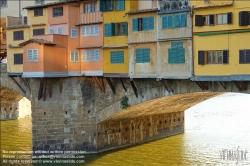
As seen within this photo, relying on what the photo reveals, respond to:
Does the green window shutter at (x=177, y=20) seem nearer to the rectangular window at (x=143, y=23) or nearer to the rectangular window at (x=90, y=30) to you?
the rectangular window at (x=143, y=23)

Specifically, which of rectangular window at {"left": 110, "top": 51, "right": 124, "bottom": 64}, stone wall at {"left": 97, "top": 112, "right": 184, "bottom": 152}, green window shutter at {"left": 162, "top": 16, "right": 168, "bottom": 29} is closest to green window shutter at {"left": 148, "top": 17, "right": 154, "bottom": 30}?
green window shutter at {"left": 162, "top": 16, "right": 168, "bottom": 29}

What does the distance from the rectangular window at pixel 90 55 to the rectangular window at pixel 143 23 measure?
3129 millimetres

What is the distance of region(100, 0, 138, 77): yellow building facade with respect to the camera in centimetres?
2428

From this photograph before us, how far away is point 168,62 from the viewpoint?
22203mm

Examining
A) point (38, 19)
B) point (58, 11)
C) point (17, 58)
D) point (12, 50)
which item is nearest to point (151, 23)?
point (58, 11)

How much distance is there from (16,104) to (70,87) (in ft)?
66.6

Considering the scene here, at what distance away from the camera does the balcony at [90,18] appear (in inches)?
1006

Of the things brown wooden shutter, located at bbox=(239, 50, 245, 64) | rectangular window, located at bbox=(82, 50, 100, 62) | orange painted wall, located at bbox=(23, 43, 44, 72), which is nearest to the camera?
brown wooden shutter, located at bbox=(239, 50, 245, 64)

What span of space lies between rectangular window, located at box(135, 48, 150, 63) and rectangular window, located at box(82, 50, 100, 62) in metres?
3.02

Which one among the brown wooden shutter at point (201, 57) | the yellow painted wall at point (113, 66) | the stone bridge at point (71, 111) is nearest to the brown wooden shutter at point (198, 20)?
the brown wooden shutter at point (201, 57)

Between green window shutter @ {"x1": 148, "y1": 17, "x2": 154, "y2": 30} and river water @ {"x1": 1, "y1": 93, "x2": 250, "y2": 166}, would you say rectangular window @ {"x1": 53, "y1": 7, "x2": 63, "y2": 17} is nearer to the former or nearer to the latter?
green window shutter @ {"x1": 148, "y1": 17, "x2": 154, "y2": 30}

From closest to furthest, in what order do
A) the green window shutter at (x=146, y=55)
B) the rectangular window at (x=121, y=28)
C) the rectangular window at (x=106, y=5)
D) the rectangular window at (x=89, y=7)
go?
the green window shutter at (x=146, y=55)
the rectangular window at (x=121, y=28)
the rectangular window at (x=106, y=5)
the rectangular window at (x=89, y=7)

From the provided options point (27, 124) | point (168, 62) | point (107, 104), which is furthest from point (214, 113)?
point (168, 62)

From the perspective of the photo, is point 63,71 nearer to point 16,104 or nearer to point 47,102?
point 47,102
